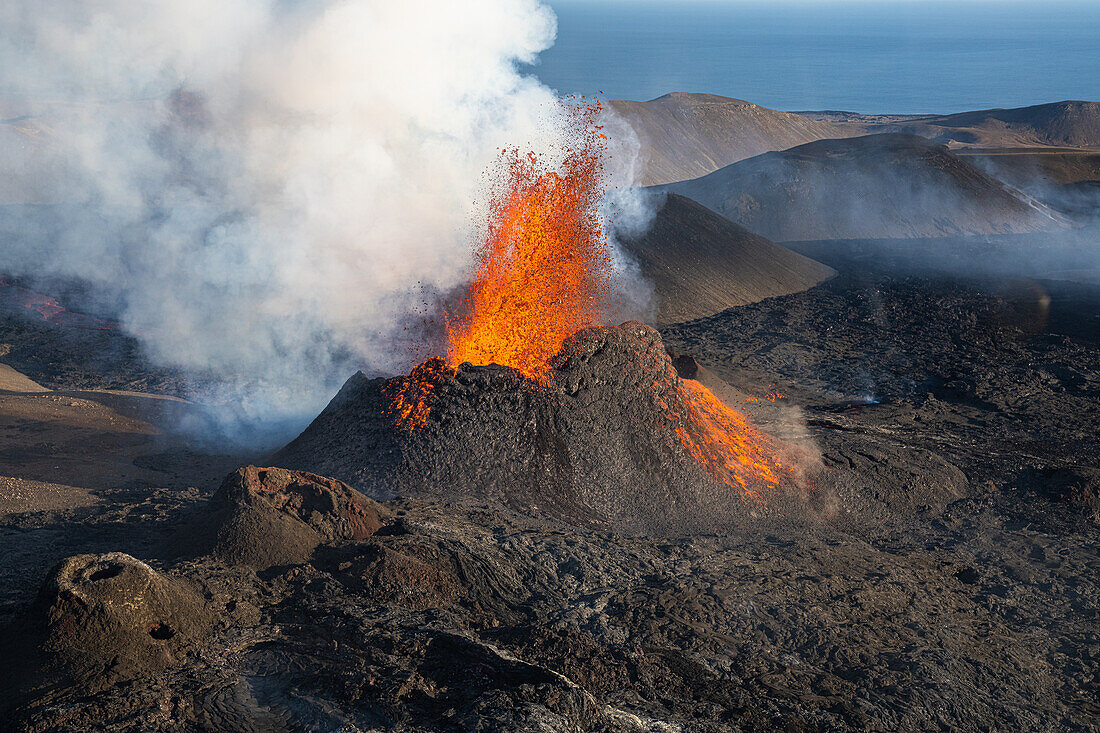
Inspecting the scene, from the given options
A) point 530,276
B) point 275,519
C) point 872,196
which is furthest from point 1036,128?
point 275,519

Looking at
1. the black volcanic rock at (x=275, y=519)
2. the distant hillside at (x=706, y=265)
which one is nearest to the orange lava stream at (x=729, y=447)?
the black volcanic rock at (x=275, y=519)

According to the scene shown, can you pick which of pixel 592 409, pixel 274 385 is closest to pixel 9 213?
pixel 274 385

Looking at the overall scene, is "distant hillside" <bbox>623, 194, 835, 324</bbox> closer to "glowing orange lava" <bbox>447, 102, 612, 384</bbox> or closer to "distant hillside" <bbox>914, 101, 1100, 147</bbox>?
"glowing orange lava" <bbox>447, 102, 612, 384</bbox>

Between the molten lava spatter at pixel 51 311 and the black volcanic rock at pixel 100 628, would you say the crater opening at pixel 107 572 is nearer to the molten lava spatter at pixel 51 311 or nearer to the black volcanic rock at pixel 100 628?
the black volcanic rock at pixel 100 628

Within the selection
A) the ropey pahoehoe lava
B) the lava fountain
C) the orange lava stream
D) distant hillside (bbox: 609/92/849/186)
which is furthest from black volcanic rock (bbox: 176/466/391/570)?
distant hillside (bbox: 609/92/849/186)

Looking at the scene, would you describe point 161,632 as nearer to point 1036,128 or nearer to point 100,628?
point 100,628
